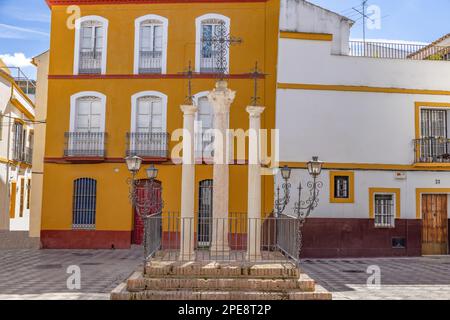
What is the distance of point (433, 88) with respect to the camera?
57.9 feet

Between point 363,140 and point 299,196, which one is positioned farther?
point 363,140

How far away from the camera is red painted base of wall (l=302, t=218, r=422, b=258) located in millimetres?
16781

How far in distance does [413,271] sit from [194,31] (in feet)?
37.1

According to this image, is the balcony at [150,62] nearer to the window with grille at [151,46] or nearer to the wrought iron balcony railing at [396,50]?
the window with grille at [151,46]

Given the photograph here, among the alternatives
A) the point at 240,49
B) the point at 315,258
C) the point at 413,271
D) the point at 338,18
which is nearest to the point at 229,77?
the point at 240,49

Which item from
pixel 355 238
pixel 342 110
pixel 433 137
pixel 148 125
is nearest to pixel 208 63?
pixel 148 125

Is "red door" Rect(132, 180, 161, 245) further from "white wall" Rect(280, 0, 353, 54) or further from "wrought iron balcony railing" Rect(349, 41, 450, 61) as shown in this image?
"wrought iron balcony railing" Rect(349, 41, 450, 61)

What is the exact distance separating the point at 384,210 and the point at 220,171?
8.25m

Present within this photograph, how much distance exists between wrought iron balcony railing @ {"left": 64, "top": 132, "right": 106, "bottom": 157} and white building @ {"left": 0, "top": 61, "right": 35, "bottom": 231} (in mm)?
6363

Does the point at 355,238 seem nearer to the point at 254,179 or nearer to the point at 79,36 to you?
the point at 254,179

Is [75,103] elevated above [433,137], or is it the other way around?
[75,103]

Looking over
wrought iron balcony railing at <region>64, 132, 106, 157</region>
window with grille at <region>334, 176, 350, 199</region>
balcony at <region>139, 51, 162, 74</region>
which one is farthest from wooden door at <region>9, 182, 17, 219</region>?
window with grille at <region>334, 176, 350, 199</region>

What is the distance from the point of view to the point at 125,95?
61.5 feet
